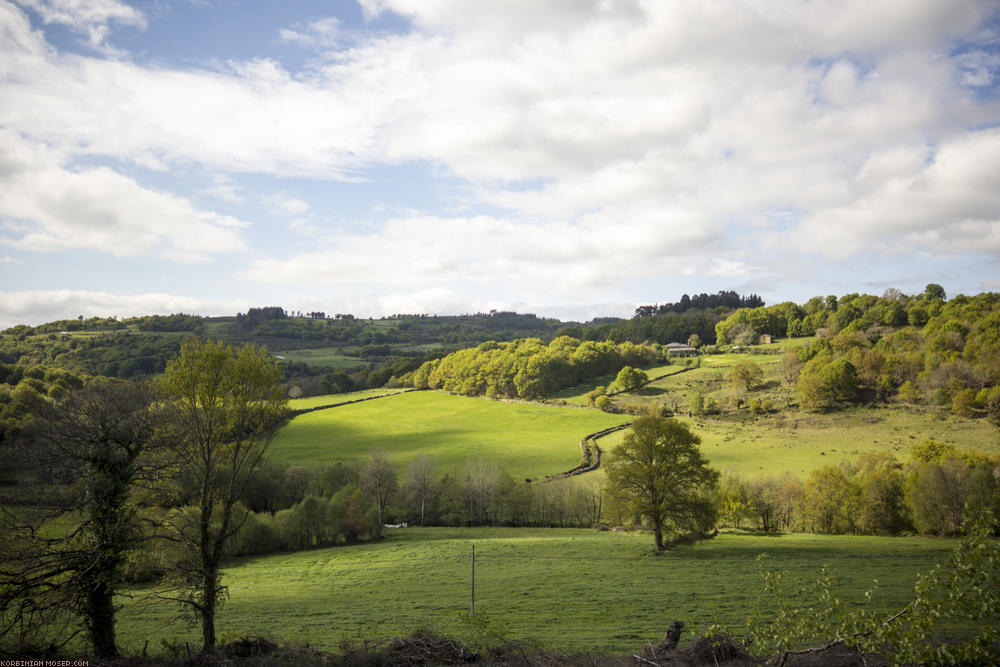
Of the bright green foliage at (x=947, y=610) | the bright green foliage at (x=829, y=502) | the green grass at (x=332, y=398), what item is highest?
the bright green foliage at (x=947, y=610)

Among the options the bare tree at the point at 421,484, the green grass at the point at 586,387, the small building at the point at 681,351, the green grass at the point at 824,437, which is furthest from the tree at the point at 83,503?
the small building at the point at 681,351

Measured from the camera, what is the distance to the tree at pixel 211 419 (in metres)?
15.0

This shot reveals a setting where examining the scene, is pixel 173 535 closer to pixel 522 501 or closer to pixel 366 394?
pixel 522 501

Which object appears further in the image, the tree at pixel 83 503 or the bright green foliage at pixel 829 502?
the bright green foliage at pixel 829 502

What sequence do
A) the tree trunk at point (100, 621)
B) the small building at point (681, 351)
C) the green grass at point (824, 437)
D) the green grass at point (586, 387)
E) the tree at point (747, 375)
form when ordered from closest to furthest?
the tree trunk at point (100, 621)
the green grass at point (824, 437)
the tree at point (747, 375)
the green grass at point (586, 387)
the small building at point (681, 351)

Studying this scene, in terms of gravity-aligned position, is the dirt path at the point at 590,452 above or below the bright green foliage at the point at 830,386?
below

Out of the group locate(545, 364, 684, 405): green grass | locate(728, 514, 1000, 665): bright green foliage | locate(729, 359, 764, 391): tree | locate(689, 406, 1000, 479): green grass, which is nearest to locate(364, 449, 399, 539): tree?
locate(689, 406, 1000, 479): green grass

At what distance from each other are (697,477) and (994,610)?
1314 inches

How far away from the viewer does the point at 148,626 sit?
2411 centimetres

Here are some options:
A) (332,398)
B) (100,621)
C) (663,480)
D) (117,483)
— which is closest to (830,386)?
(663,480)

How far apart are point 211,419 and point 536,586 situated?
21.3 m

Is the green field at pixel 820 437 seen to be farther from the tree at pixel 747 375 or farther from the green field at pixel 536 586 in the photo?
the green field at pixel 536 586

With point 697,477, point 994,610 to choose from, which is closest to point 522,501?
point 697,477

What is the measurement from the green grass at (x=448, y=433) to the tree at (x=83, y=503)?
51778mm
